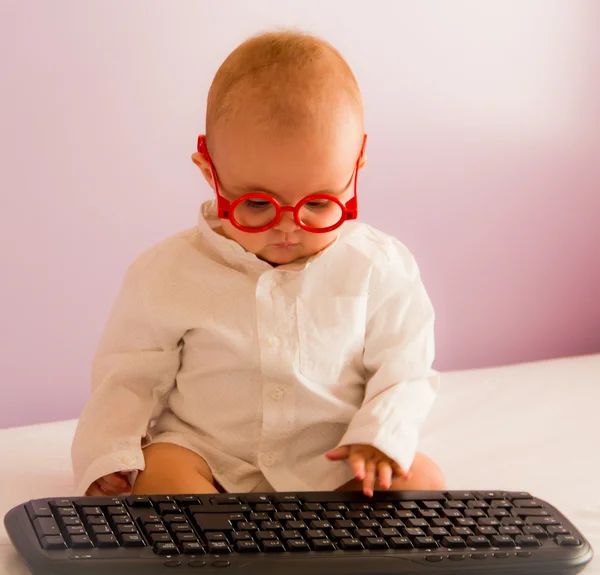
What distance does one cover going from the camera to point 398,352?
1172 mm

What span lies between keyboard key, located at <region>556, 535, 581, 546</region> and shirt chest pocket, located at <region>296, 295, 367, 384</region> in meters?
0.34

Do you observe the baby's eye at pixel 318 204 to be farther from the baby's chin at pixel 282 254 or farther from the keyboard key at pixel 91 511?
the keyboard key at pixel 91 511

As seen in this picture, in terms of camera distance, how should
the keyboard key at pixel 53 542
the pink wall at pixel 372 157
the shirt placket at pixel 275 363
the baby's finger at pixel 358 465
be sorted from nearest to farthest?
the keyboard key at pixel 53 542 → the baby's finger at pixel 358 465 → the shirt placket at pixel 275 363 → the pink wall at pixel 372 157

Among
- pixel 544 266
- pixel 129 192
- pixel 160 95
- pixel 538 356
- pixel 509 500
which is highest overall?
pixel 160 95

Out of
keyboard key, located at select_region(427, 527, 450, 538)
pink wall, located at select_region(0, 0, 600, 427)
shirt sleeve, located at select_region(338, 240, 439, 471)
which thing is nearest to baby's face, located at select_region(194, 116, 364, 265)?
shirt sleeve, located at select_region(338, 240, 439, 471)

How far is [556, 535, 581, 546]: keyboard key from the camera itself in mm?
888

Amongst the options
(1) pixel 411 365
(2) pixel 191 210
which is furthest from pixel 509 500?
(2) pixel 191 210

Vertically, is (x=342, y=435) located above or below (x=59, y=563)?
below

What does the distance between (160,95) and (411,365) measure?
62cm

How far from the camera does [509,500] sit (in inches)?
38.1

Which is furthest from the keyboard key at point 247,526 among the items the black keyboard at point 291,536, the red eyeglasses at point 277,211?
the red eyeglasses at point 277,211

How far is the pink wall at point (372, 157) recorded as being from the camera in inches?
59.2

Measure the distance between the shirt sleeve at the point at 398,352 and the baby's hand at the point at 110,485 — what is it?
0.73 feet

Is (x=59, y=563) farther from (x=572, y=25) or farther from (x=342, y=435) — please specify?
(x=572, y=25)
